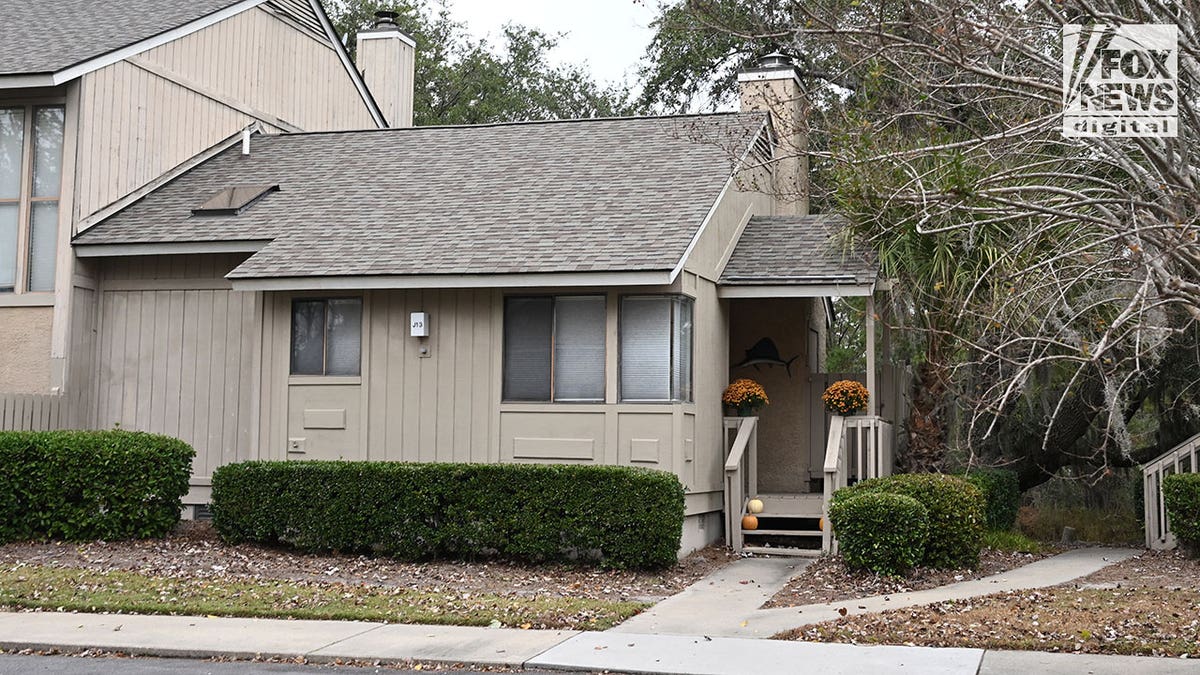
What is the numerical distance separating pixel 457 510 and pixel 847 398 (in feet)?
15.9

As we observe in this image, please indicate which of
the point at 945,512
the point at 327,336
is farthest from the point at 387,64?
the point at 945,512

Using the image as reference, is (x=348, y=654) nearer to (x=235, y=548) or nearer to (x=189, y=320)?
(x=235, y=548)

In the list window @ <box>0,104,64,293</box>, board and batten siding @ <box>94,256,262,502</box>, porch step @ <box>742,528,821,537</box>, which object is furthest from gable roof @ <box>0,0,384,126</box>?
porch step @ <box>742,528,821,537</box>

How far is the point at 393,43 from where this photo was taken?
2252 cm

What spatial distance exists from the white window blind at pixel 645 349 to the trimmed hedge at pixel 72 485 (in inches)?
205

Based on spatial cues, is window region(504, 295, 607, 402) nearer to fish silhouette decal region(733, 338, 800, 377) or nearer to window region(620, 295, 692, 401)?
window region(620, 295, 692, 401)

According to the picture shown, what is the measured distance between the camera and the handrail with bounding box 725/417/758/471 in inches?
585

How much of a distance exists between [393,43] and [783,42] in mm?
6818

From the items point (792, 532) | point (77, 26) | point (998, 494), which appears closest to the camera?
point (792, 532)

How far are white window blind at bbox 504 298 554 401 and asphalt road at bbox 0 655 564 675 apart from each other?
234 inches

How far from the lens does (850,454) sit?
16.0 meters

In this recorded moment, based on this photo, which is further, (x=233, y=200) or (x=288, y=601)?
(x=233, y=200)

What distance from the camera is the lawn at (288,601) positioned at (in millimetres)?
10273

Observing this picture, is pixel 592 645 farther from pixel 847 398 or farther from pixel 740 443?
pixel 847 398
